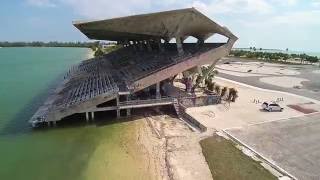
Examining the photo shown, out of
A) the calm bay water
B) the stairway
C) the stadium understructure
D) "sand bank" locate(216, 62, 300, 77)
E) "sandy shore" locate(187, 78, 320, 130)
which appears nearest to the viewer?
the calm bay water

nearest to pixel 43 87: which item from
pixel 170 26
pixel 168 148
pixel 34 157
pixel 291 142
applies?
pixel 170 26

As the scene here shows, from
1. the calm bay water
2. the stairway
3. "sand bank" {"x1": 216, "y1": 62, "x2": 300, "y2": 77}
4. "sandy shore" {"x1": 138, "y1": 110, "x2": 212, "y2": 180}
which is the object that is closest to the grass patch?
"sandy shore" {"x1": 138, "y1": 110, "x2": 212, "y2": 180}

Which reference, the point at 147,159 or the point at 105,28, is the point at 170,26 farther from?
the point at 147,159

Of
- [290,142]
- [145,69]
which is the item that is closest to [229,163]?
[290,142]

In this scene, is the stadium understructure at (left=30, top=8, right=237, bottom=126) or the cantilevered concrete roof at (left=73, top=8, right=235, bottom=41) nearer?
the stadium understructure at (left=30, top=8, right=237, bottom=126)

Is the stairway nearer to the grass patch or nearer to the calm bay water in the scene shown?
the calm bay water

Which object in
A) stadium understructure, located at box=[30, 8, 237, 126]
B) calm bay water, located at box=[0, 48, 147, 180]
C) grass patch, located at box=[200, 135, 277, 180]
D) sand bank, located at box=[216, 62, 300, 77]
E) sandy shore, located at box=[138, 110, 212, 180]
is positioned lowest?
calm bay water, located at box=[0, 48, 147, 180]

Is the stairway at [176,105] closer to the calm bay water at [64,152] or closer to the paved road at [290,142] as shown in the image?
the calm bay water at [64,152]
